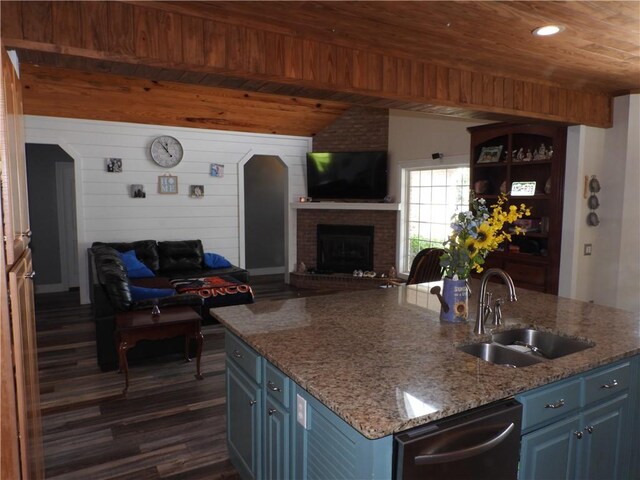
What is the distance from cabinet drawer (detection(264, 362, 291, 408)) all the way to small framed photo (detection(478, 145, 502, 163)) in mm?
4281

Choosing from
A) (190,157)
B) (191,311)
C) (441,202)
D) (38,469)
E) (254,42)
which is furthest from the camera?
(190,157)

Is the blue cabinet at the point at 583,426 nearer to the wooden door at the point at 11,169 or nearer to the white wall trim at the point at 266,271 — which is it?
the wooden door at the point at 11,169

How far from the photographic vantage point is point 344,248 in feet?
26.0

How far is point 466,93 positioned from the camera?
3588 millimetres

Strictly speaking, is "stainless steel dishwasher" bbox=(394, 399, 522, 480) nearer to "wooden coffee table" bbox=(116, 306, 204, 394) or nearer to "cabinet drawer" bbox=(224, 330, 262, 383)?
"cabinet drawer" bbox=(224, 330, 262, 383)

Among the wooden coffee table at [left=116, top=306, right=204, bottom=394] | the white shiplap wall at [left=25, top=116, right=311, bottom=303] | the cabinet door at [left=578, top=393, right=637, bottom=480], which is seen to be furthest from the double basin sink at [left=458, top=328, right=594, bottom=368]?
the white shiplap wall at [left=25, top=116, right=311, bottom=303]

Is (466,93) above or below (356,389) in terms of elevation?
above

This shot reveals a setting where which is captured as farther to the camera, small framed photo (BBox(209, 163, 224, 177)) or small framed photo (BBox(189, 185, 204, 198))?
small framed photo (BBox(209, 163, 224, 177))

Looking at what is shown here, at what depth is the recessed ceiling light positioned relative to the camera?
274 centimetres

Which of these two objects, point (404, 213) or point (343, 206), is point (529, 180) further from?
point (343, 206)

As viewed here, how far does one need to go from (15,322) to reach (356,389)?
121cm

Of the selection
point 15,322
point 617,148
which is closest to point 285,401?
point 15,322

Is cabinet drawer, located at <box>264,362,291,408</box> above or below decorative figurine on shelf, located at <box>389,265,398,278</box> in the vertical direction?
above

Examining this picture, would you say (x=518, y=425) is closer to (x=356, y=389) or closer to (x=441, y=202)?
(x=356, y=389)
